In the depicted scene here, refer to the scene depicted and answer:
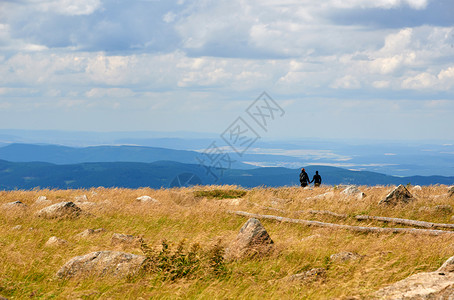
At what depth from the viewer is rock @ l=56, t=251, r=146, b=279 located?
9578 mm

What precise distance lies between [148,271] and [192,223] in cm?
767

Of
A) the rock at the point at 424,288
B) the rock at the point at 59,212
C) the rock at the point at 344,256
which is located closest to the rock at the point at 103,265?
the rock at the point at 344,256

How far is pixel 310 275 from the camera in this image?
9.52 meters

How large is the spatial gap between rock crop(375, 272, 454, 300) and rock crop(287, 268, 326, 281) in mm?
2057

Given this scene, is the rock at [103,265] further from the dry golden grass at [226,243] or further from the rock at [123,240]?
the rock at [123,240]

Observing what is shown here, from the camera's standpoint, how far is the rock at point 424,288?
22.3 ft

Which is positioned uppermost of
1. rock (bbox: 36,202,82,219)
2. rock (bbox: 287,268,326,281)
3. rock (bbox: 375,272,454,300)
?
rock (bbox: 375,272,454,300)

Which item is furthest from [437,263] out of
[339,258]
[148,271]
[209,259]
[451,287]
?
[148,271]

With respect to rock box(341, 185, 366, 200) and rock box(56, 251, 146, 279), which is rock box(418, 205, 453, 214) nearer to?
rock box(341, 185, 366, 200)

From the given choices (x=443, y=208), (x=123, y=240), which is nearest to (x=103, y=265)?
(x=123, y=240)

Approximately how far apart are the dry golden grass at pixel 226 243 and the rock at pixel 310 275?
0.15 meters

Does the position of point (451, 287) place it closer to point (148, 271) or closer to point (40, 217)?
point (148, 271)

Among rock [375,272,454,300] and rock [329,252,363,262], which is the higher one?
rock [375,272,454,300]

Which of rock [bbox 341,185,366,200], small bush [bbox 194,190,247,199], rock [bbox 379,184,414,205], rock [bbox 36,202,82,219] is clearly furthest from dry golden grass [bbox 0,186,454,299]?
small bush [bbox 194,190,247,199]
